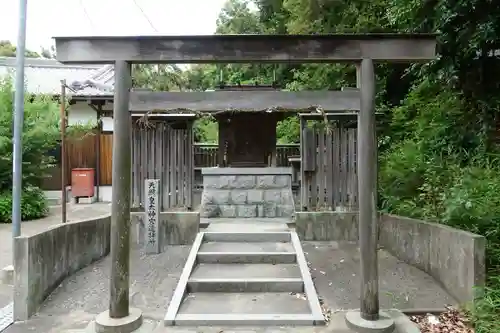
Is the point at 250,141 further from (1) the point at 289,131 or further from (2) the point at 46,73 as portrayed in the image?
(2) the point at 46,73

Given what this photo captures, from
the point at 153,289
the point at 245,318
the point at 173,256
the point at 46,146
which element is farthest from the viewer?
the point at 46,146

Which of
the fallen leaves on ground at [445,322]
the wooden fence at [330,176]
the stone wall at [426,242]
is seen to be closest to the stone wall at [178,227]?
the stone wall at [426,242]

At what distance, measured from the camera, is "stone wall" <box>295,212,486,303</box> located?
511 cm

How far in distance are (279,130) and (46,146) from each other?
34.1 feet

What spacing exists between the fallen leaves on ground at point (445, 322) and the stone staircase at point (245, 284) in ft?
4.11

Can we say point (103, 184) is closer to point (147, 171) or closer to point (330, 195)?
point (147, 171)

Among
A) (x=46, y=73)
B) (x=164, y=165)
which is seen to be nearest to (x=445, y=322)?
(x=164, y=165)

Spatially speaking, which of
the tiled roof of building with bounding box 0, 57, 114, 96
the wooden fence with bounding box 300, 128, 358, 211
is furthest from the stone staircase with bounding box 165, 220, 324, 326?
the tiled roof of building with bounding box 0, 57, 114, 96

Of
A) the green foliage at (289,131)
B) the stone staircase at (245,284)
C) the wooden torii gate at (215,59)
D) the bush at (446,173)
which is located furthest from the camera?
the green foliage at (289,131)

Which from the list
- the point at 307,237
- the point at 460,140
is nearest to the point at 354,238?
the point at 307,237

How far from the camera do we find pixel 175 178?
920 cm

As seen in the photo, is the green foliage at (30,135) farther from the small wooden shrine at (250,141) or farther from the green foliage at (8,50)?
the green foliage at (8,50)

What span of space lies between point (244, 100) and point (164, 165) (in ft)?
15.4

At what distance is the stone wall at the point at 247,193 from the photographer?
10188 mm
